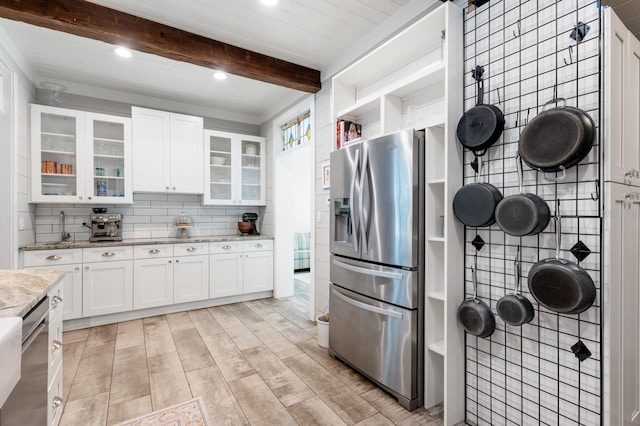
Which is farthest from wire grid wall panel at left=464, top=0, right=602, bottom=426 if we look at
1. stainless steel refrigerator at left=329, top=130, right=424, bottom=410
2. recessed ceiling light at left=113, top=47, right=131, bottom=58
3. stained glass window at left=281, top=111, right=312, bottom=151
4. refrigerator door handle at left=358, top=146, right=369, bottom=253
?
recessed ceiling light at left=113, top=47, right=131, bottom=58

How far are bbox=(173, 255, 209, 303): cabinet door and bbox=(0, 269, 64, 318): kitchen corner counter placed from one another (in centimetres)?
216

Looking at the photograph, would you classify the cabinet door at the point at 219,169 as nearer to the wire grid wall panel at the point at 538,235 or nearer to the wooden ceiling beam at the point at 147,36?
the wooden ceiling beam at the point at 147,36

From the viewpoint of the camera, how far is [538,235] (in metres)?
1.57

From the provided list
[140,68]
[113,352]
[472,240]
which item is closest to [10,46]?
[140,68]

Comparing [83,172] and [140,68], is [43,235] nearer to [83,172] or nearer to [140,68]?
[83,172]

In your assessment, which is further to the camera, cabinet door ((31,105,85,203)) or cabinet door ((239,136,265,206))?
cabinet door ((239,136,265,206))

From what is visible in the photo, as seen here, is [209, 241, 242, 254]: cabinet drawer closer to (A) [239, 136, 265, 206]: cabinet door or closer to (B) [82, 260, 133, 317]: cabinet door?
(A) [239, 136, 265, 206]: cabinet door

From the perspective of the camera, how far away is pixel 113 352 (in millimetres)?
2871

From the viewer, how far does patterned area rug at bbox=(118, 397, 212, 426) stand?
1.90 metres

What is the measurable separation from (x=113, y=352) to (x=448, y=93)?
134 inches

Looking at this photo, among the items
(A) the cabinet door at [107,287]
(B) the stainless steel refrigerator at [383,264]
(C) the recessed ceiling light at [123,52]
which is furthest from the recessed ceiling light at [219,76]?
(A) the cabinet door at [107,287]

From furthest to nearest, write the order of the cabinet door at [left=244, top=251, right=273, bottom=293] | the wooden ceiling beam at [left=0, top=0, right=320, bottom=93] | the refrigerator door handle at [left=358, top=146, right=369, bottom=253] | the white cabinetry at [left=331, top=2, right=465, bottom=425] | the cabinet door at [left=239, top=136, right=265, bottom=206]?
the cabinet door at [left=239, top=136, right=265, bottom=206] → the cabinet door at [left=244, top=251, right=273, bottom=293] → the refrigerator door handle at [left=358, top=146, right=369, bottom=253] → the wooden ceiling beam at [left=0, top=0, right=320, bottom=93] → the white cabinetry at [left=331, top=2, right=465, bottom=425]

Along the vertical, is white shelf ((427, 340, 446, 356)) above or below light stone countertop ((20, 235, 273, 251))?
below

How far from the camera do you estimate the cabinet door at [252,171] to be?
477cm
